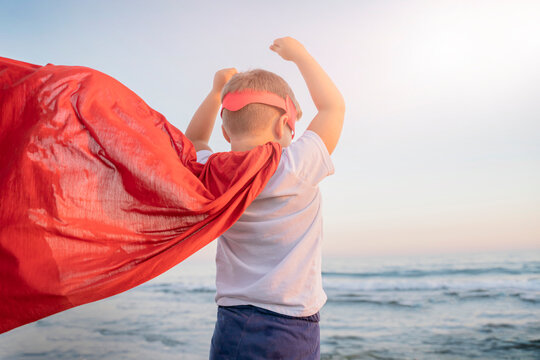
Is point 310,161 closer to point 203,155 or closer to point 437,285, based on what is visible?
point 203,155

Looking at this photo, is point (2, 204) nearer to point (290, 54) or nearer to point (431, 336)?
point (290, 54)

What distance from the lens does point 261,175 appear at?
4.00 ft

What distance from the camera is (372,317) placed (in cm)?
668

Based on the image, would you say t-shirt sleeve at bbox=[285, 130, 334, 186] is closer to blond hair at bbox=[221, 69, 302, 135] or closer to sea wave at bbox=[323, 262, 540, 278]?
blond hair at bbox=[221, 69, 302, 135]

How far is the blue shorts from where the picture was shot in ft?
4.11

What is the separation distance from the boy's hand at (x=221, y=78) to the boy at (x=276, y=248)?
1.29 feet

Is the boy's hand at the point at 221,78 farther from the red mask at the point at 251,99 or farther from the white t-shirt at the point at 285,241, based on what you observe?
the white t-shirt at the point at 285,241

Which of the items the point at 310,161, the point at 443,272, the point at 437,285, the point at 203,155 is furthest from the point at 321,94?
the point at 443,272

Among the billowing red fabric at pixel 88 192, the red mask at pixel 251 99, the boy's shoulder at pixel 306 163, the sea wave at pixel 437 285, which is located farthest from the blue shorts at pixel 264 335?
the sea wave at pixel 437 285

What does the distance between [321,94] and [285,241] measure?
0.53m

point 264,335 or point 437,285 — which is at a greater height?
point 264,335

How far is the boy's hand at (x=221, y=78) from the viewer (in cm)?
184

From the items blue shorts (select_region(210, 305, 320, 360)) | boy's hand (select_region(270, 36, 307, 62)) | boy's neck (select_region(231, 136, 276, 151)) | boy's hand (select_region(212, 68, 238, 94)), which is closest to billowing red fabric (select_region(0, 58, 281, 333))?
boy's neck (select_region(231, 136, 276, 151))

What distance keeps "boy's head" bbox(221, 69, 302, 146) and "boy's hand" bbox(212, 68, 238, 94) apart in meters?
0.32
